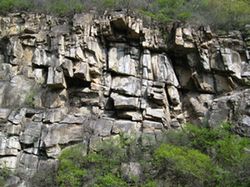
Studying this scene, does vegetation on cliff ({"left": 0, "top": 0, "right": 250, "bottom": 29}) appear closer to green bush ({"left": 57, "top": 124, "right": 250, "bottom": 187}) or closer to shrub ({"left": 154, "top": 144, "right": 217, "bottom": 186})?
green bush ({"left": 57, "top": 124, "right": 250, "bottom": 187})

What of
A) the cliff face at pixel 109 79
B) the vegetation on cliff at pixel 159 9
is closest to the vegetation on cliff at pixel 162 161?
the cliff face at pixel 109 79

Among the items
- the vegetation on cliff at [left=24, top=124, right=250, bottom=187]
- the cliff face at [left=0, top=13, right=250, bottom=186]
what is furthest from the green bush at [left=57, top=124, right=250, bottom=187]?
the cliff face at [left=0, top=13, right=250, bottom=186]

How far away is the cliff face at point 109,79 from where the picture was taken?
1764 cm

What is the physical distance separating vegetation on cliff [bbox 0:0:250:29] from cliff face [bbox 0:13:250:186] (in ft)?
3.06

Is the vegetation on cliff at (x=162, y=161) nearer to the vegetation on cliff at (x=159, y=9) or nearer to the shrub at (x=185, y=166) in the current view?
the shrub at (x=185, y=166)

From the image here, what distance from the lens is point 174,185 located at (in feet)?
48.4

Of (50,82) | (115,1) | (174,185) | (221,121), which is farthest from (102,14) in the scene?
(174,185)

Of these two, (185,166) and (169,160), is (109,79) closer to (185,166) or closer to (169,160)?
(169,160)

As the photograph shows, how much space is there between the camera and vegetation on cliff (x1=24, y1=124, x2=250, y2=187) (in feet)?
47.6

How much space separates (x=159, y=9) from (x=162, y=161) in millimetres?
10749

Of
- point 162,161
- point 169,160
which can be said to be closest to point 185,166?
point 169,160

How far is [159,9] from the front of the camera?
896 inches

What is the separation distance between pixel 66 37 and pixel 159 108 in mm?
5972

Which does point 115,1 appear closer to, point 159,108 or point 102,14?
point 102,14
